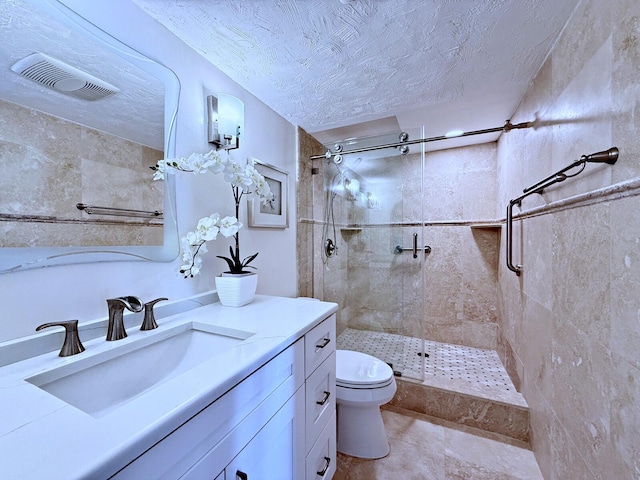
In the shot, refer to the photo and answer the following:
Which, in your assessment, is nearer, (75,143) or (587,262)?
(75,143)

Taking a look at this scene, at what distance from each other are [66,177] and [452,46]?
156cm

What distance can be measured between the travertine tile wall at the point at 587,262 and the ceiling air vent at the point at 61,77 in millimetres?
1563

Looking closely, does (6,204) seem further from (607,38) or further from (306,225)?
(607,38)

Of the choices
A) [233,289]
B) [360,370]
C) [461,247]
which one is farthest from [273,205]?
[461,247]

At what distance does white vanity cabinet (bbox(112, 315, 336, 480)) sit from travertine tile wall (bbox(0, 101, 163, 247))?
65 centimetres

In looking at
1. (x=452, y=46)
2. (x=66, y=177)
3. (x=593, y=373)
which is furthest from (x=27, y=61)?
(x=593, y=373)

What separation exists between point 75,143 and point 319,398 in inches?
47.2

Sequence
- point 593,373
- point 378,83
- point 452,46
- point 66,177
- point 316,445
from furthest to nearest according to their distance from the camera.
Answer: point 378,83
point 452,46
point 316,445
point 593,373
point 66,177

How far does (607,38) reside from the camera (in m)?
0.81

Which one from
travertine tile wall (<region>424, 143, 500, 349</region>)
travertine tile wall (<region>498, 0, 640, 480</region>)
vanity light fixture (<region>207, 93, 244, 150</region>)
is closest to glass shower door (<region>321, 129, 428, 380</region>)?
travertine tile wall (<region>424, 143, 500, 349</region>)

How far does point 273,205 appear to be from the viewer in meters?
1.67

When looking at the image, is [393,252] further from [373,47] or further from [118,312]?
[118,312]

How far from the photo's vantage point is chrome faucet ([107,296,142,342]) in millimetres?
777

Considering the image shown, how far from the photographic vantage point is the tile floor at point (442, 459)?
4.33 ft
